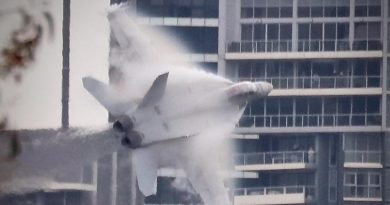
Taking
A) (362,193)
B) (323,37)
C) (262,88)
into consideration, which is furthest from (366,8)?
(262,88)

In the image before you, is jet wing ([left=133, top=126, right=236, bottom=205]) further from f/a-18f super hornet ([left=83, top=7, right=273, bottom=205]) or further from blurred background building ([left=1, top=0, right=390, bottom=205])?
blurred background building ([left=1, top=0, right=390, bottom=205])

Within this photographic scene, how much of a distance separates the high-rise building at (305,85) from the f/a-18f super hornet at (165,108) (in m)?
6.18

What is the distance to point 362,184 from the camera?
35219 millimetres

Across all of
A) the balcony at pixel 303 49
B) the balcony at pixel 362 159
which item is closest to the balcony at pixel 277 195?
the balcony at pixel 362 159

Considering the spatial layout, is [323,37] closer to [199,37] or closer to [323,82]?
[323,82]

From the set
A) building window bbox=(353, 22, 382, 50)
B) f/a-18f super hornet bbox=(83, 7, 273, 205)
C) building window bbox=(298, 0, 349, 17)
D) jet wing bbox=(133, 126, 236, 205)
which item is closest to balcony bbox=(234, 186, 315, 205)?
building window bbox=(353, 22, 382, 50)

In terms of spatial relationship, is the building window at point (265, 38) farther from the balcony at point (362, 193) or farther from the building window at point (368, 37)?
the balcony at point (362, 193)

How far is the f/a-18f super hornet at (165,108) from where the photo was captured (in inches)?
1016

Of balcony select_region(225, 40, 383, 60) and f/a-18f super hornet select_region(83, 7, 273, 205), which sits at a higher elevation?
balcony select_region(225, 40, 383, 60)

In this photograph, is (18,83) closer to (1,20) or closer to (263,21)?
(1,20)

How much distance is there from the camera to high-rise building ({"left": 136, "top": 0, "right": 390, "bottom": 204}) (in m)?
34.6

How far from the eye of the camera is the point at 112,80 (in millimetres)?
27344

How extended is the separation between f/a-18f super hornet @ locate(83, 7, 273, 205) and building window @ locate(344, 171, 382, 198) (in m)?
7.35

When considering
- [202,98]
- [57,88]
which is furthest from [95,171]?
[202,98]
